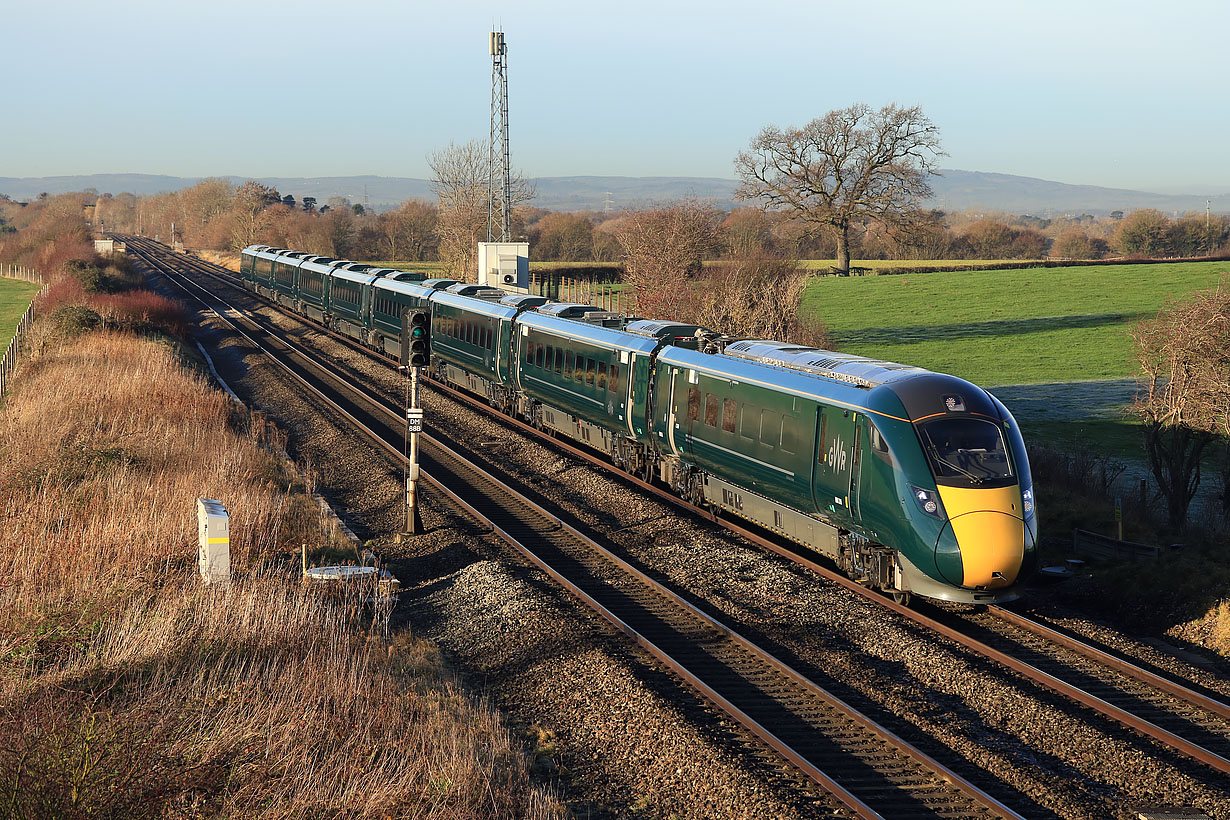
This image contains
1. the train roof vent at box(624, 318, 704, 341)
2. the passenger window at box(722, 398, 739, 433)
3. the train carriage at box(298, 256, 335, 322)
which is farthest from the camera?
the train carriage at box(298, 256, 335, 322)

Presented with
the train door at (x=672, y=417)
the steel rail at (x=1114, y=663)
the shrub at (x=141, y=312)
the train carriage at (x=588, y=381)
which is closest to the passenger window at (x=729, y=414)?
the train door at (x=672, y=417)

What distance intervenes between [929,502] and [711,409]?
232 inches

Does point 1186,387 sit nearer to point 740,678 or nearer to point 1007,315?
point 740,678

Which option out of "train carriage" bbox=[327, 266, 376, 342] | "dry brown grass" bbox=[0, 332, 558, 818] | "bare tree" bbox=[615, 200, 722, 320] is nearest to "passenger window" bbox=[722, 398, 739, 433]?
"dry brown grass" bbox=[0, 332, 558, 818]

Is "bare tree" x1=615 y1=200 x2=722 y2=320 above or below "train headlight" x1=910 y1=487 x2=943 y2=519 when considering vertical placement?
above

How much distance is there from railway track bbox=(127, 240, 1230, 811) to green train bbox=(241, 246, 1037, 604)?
1.86 feet

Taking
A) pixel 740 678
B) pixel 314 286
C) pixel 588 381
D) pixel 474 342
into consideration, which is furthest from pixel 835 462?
pixel 314 286

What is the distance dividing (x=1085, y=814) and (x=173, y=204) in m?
191

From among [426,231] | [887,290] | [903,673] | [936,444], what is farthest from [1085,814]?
[426,231]

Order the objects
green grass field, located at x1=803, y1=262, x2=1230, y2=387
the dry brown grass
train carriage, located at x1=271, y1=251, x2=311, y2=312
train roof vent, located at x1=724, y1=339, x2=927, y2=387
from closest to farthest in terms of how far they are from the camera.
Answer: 1. the dry brown grass
2. train roof vent, located at x1=724, y1=339, x2=927, y2=387
3. green grass field, located at x1=803, y1=262, x2=1230, y2=387
4. train carriage, located at x1=271, y1=251, x2=311, y2=312

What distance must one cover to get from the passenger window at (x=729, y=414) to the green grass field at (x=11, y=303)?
125 feet

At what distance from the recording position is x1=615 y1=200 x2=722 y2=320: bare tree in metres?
38.1

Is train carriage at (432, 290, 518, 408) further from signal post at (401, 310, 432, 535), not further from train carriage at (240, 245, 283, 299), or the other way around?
train carriage at (240, 245, 283, 299)

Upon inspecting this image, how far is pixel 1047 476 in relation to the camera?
2162cm
